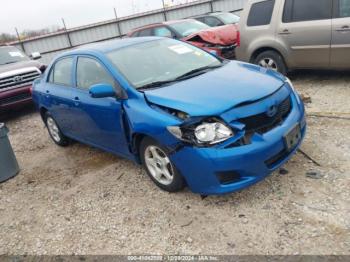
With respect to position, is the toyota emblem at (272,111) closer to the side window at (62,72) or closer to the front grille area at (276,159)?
the front grille area at (276,159)

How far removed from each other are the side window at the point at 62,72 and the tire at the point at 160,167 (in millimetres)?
1835

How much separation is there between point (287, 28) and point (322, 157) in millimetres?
3322

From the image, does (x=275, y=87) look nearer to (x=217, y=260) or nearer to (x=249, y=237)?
(x=249, y=237)

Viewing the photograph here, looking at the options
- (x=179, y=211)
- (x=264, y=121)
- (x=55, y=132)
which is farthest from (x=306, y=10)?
(x=55, y=132)

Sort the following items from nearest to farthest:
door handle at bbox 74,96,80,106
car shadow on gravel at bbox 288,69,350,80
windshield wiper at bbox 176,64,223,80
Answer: windshield wiper at bbox 176,64,223,80 → door handle at bbox 74,96,80,106 → car shadow on gravel at bbox 288,69,350,80

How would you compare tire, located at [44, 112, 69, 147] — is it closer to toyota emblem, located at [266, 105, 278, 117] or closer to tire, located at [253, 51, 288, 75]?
toyota emblem, located at [266, 105, 278, 117]

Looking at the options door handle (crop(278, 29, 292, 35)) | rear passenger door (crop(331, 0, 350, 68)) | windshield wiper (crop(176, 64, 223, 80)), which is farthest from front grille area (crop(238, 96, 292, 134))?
door handle (crop(278, 29, 292, 35))

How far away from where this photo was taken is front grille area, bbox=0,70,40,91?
842cm

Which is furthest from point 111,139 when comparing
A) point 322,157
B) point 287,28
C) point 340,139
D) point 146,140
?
point 287,28

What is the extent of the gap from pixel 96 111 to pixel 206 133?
5.62 ft

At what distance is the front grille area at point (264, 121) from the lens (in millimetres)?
3363

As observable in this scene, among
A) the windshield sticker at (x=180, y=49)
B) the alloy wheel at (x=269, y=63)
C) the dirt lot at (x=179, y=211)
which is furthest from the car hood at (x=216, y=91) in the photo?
the alloy wheel at (x=269, y=63)

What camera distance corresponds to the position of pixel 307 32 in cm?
641

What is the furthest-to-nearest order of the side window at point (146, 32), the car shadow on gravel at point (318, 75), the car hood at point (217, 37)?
1. the side window at point (146, 32)
2. the car hood at point (217, 37)
3. the car shadow on gravel at point (318, 75)
